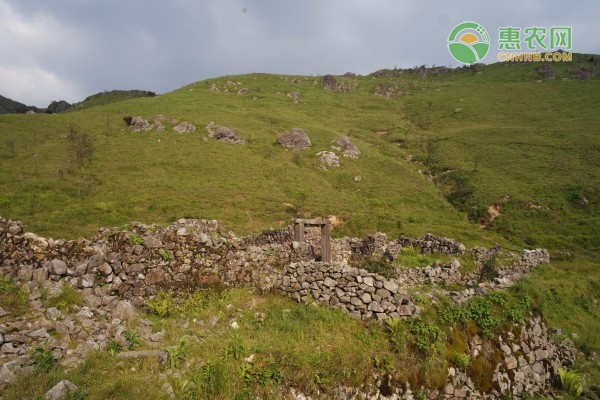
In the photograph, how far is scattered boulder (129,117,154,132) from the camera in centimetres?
6124

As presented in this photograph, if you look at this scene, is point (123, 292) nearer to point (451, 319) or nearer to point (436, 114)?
point (451, 319)

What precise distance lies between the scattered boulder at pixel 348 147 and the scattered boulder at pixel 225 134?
19.6 m

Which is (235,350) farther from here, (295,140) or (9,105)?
(9,105)

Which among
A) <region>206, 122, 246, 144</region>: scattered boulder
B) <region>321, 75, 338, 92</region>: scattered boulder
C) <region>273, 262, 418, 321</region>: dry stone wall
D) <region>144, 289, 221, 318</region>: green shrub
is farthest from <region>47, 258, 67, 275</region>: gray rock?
<region>321, 75, 338, 92</region>: scattered boulder

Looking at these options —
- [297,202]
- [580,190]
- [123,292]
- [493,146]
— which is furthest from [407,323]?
[493,146]

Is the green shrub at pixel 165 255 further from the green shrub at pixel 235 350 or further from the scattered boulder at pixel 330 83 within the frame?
the scattered boulder at pixel 330 83

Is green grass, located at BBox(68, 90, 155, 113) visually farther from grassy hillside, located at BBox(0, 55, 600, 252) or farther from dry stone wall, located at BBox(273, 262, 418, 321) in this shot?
dry stone wall, located at BBox(273, 262, 418, 321)

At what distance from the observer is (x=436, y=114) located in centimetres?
8919

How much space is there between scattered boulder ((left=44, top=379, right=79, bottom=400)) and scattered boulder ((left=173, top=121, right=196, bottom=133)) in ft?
202

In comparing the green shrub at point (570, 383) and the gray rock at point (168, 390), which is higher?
the gray rock at point (168, 390)

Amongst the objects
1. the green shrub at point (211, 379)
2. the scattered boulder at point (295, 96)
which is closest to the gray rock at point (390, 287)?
the green shrub at point (211, 379)

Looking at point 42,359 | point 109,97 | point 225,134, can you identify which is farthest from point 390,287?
point 109,97

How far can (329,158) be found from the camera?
57.7 meters

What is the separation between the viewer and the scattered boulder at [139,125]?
201 ft
